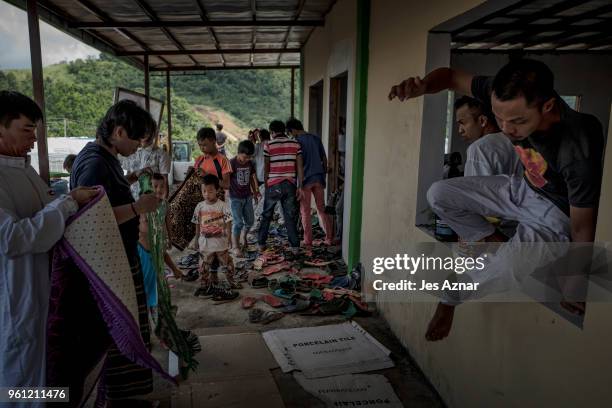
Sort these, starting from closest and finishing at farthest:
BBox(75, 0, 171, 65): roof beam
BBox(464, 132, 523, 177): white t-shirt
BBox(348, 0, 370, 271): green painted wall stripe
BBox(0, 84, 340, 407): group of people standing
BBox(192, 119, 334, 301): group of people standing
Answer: BBox(0, 84, 340, 407): group of people standing → BBox(464, 132, 523, 177): white t-shirt → BBox(348, 0, 370, 271): green painted wall stripe → BBox(192, 119, 334, 301): group of people standing → BBox(75, 0, 171, 65): roof beam

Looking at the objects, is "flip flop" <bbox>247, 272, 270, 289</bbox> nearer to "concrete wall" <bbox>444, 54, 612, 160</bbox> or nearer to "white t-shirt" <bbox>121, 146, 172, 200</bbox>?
"white t-shirt" <bbox>121, 146, 172, 200</bbox>

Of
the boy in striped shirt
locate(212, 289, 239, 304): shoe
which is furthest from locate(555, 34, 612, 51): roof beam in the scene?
locate(212, 289, 239, 304): shoe

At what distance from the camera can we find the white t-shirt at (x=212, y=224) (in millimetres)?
4492

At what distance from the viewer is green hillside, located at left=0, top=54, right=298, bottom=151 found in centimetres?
2830

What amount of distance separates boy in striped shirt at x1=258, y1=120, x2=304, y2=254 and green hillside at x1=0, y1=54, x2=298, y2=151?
23964 millimetres

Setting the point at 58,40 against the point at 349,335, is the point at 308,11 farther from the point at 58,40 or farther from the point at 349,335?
the point at 58,40

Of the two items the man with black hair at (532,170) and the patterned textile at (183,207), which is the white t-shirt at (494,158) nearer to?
the man with black hair at (532,170)

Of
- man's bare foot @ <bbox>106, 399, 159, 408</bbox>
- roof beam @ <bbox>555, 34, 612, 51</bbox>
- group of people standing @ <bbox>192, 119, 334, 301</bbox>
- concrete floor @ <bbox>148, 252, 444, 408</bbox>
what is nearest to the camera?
man's bare foot @ <bbox>106, 399, 159, 408</bbox>

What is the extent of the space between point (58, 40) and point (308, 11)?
116 feet

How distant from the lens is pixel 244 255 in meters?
6.10

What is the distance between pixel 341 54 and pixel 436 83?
3.56m

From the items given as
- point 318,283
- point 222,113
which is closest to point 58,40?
point 222,113

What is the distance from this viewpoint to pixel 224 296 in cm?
453

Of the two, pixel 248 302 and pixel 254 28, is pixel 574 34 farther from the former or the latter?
pixel 248 302
